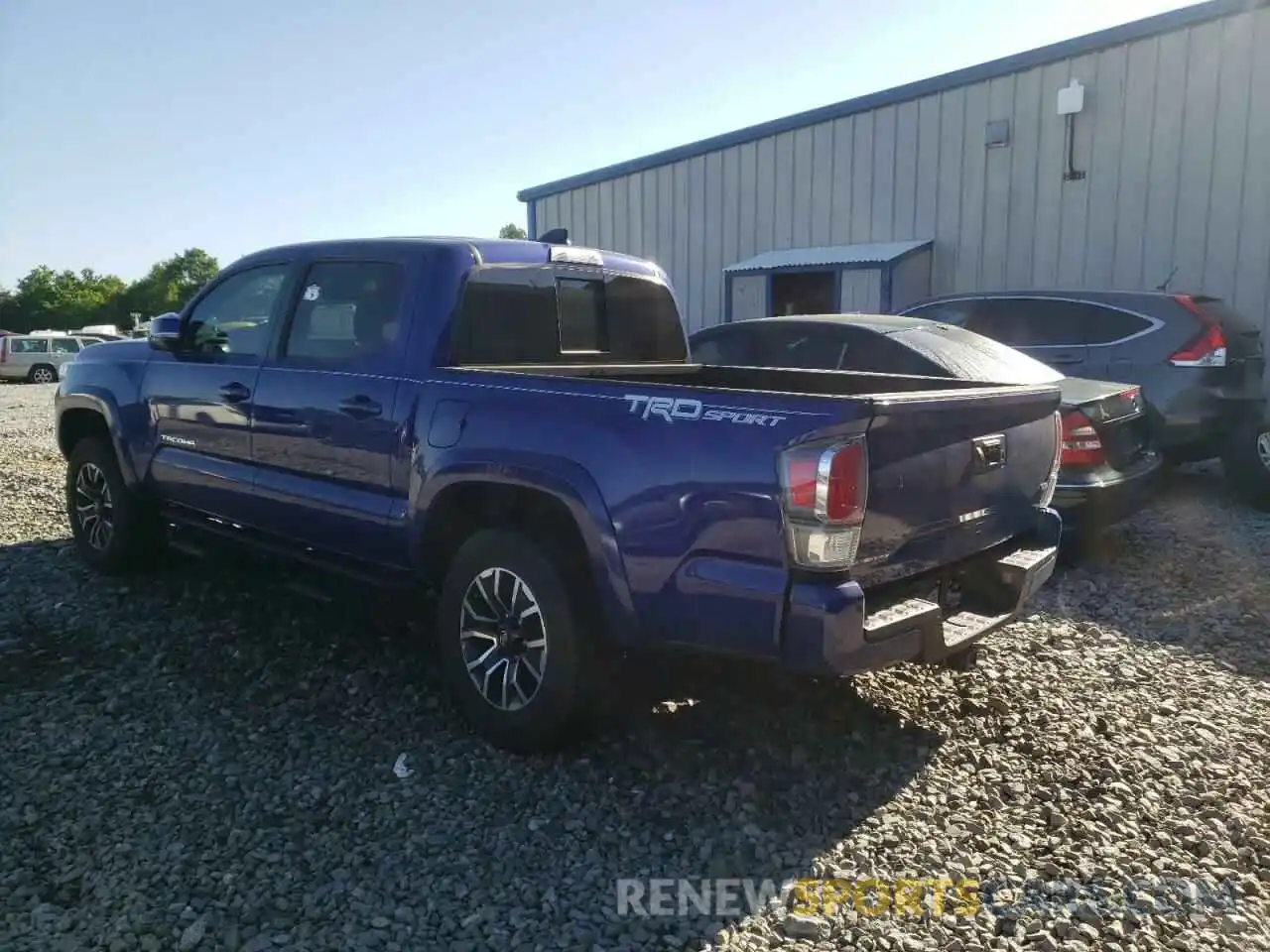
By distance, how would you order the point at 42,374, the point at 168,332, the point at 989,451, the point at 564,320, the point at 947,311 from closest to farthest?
A: the point at 989,451 < the point at 564,320 < the point at 168,332 < the point at 947,311 < the point at 42,374

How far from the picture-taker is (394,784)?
3.32m

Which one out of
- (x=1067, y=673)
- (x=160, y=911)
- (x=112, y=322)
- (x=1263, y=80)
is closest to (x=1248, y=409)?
(x=1263, y=80)

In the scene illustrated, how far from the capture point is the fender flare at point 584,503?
3.11 m

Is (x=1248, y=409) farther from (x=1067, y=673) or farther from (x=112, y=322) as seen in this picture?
(x=112, y=322)

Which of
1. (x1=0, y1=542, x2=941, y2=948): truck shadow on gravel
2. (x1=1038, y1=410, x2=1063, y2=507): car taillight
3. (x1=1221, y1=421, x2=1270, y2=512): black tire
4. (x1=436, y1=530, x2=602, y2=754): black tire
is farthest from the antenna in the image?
(x1=1221, y1=421, x2=1270, y2=512): black tire

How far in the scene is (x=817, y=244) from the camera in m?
13.2

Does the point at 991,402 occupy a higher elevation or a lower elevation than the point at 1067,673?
higher

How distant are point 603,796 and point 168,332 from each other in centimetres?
355

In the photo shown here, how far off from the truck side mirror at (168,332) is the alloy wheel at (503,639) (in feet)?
8.66

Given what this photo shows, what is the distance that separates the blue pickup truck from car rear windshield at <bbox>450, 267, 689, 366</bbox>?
0.01m

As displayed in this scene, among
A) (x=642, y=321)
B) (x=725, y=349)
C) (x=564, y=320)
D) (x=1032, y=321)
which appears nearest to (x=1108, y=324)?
(x=1032, y=321)

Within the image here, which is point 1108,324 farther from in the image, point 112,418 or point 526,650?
point 112,418

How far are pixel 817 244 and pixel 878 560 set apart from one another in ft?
36.0

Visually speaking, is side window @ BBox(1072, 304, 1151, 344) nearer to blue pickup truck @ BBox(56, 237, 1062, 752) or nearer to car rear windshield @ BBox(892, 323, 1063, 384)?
car rear windshield @ BBox(892, 323, 1063, 384)
